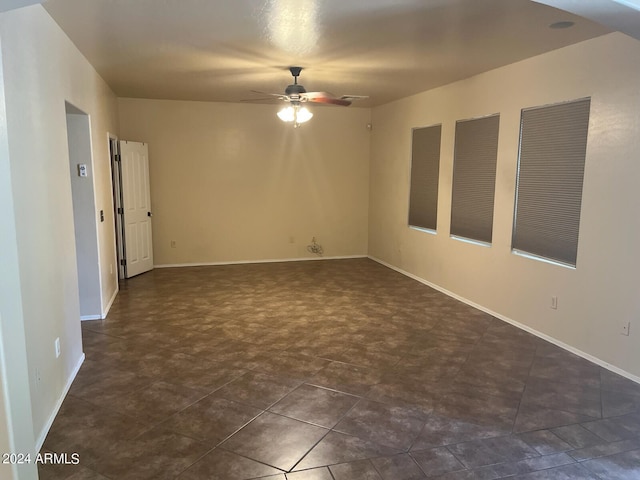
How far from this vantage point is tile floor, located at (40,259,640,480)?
2424mm

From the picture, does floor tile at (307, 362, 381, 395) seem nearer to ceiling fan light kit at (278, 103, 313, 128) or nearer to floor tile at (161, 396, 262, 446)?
floor tile at (161, 396, 262, 446)

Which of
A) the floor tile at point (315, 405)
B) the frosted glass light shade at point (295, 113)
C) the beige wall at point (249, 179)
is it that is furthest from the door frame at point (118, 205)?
the floor tile at point (315, 405)

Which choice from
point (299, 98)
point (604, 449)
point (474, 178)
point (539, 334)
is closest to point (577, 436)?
point (604, 449)

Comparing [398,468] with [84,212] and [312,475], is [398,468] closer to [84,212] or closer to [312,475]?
[312,475]

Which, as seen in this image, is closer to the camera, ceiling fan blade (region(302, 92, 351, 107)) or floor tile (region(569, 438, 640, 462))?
floor tile (region(569, 438, 640, 462))

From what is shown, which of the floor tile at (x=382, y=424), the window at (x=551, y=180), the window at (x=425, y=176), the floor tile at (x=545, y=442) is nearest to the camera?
the floor tile at (x=545, y=442)

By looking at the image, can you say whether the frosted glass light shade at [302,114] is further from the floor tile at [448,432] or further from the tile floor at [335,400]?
the floor tile at [448,432]

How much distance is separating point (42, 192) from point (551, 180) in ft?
13.7

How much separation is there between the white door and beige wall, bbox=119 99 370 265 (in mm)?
253

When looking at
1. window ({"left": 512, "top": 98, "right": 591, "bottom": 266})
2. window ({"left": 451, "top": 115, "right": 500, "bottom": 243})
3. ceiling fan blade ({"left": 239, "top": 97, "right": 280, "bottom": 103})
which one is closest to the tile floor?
window ({"left": 512, "top": 98, "right": 591, "bottom": 266})

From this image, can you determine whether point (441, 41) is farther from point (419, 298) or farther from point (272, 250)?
point (272, 250)

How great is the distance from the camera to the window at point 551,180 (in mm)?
3912

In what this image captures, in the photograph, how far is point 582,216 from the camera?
3820 mm

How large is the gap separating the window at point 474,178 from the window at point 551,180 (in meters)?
0.44
